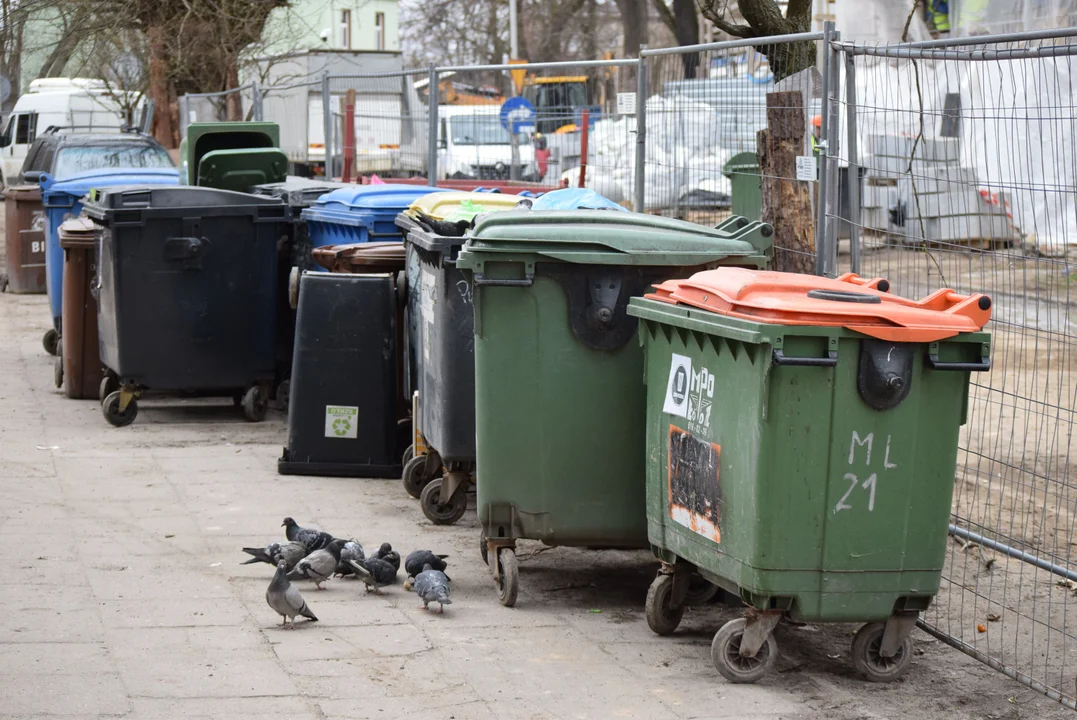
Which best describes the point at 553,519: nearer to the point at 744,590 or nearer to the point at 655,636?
the point at 655,636

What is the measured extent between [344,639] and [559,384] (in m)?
1.29

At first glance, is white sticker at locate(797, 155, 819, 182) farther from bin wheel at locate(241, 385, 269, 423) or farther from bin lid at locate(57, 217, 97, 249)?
bin lid at locate(57, 217, 97, 249)

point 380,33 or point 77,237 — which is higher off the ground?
point 380,33

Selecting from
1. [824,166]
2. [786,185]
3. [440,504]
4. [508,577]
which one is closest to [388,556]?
[508,577]

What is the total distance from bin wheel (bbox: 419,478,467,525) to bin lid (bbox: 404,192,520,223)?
4.54 feet

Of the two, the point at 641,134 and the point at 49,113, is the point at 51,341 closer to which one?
the point at 641,134

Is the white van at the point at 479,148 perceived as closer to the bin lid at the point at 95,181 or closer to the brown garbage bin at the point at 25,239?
the bin lid at the point at 95,181

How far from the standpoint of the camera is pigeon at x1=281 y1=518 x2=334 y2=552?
5.86m

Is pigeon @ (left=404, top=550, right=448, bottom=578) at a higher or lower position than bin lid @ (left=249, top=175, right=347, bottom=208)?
lower

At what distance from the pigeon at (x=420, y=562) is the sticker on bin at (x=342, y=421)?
223cm

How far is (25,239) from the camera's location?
53.3 feet

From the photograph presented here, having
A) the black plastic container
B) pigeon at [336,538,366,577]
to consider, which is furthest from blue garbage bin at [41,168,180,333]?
pigeon at [336,538,366,577]

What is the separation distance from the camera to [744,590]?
450 cm

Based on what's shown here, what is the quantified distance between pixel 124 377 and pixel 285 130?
1847 centimetres
